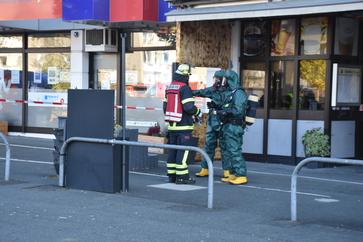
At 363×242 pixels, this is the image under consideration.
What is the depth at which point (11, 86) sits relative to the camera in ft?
63.9

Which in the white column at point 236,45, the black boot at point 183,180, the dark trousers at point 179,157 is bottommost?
the black boot at point 183,180

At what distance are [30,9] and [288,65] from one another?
23.9 feet

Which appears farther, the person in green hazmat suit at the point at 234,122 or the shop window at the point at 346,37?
the shop window at the point at 346,37

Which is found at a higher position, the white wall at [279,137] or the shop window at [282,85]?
the shop window at [282,85]

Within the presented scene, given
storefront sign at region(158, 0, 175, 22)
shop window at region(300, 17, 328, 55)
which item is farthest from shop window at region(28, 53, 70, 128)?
shop window at region(300, 17, 328, 55)

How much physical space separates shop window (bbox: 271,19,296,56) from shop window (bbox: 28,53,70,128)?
6.66m

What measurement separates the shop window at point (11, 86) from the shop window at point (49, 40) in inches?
28.2

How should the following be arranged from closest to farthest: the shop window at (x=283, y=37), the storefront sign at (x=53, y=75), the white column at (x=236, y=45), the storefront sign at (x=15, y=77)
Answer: the shop window at (x=283, y=37)
the white column at (x=236, y=45)
the storefront sign at (x=53, y=75)
the storefront sign at (x=15, y=77)

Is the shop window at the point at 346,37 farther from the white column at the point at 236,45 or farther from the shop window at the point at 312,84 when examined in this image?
the white column at the point at 236,45

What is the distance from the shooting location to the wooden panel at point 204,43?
45.1 ft

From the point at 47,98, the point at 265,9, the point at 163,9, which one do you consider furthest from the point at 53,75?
the point at 265,9

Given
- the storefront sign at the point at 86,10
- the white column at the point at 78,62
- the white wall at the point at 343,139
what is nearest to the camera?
the white wall at the point at 343,139

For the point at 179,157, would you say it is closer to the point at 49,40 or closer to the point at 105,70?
the point at 105,70

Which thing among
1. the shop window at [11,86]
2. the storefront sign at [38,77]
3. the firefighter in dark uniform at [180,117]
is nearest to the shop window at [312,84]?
the firefighter in dark uniform at [180,117]
